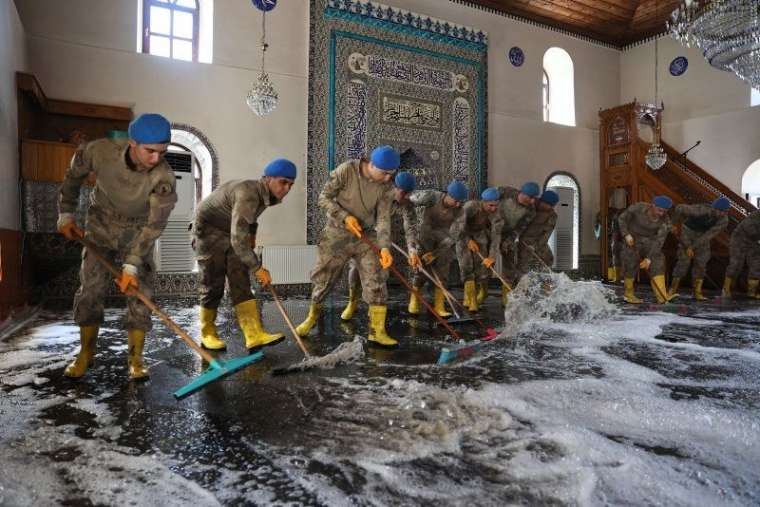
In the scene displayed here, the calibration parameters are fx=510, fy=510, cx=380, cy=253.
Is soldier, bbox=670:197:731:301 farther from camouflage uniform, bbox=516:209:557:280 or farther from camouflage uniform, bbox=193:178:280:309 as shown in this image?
camouflage uniform, bbox=193:178:280:309

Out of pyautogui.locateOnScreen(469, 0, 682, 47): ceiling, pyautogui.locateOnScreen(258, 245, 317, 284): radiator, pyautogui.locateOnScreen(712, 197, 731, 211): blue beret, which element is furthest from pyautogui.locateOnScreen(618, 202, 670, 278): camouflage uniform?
pyautogui.locateOnScreen(469, 0, 682, 47): ceiling

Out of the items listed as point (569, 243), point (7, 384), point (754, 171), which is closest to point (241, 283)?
point (7, 384)

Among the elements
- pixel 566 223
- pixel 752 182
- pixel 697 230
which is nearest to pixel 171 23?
pixel 566 223

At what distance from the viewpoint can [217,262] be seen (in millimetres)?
3629

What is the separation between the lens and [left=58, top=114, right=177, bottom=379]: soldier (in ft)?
9.01

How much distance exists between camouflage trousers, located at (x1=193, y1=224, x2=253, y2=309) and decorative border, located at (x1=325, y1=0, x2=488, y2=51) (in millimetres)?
6041

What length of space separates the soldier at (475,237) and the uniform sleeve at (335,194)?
2214mm

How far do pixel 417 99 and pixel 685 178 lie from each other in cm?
531

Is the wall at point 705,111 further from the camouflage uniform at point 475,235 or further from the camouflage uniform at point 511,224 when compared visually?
the camouflage uniform at point 475,235

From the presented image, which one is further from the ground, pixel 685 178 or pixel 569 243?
pixel 685 178

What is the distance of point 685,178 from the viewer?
9648mm

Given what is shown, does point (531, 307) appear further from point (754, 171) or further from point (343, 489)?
point (754, 171)

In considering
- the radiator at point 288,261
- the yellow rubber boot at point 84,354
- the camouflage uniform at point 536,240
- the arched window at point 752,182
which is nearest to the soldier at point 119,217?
the yellow rubber boot at point 84,354

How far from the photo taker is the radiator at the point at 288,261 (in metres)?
7.75
